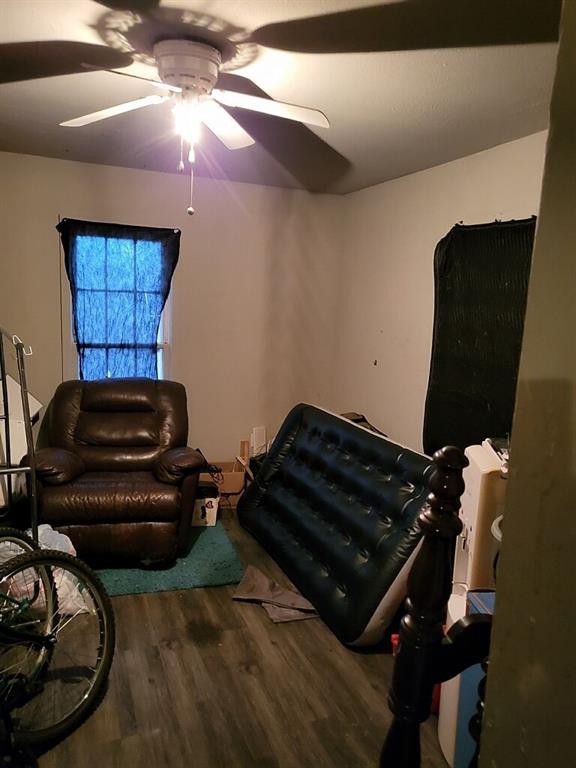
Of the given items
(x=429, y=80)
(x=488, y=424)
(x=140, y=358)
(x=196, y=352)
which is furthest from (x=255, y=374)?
(x=429, y=80)

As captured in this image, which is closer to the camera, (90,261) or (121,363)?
(90,261)

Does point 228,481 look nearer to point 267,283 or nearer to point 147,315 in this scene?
point 147,315

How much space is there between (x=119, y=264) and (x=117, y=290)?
0.19m

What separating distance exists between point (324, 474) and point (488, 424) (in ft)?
3.40

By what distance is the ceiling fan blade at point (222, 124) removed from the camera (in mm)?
2186

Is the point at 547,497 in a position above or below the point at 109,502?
above

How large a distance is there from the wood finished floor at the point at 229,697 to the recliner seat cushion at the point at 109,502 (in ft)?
1.46

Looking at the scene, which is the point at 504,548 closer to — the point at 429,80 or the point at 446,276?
the point at 429,80

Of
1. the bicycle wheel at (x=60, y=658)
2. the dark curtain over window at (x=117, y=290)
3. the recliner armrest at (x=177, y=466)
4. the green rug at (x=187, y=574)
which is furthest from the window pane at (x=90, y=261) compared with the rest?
the bicycle wheel at (x=60, y=658)

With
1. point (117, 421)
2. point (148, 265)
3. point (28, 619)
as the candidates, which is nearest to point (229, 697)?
point (28, 619)

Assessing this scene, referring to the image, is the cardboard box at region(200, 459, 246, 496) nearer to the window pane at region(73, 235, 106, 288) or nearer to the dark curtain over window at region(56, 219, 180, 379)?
the dark curtain over window at region(56, 219, 180, 379)

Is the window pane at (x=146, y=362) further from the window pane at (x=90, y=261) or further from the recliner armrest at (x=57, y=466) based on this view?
the recliner armrest at (x=57, y=466)

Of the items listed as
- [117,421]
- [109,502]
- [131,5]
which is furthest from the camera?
[117,421]

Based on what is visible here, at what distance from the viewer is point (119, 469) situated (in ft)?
11.8
